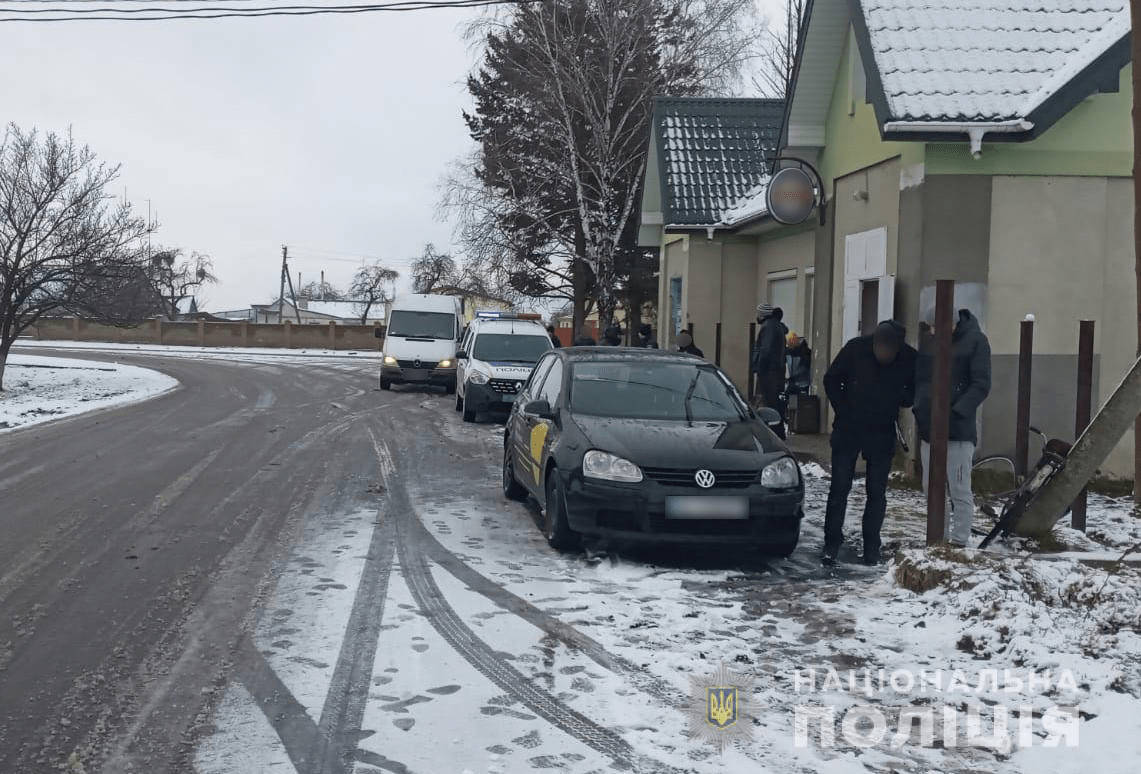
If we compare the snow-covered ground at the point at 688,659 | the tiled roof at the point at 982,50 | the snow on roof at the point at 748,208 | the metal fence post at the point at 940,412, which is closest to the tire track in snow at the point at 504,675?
the snow-covered ground at the point at 688,659

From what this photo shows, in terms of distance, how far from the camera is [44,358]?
41688 mm

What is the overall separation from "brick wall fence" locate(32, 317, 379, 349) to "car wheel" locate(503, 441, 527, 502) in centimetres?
5075

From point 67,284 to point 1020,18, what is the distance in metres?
21.7

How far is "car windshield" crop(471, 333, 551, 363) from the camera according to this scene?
1970 centimetres

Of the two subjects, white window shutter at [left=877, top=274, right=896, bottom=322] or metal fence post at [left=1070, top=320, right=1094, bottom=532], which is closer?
metal fence post at [left=1070, top=320, right=1094, bottom=532]

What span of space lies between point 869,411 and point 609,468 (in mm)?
1859

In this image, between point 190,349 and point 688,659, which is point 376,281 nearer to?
point 190,349

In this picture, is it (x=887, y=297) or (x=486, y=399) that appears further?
(x=486, y=399)

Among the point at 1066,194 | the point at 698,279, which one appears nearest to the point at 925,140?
the point at 1066,194

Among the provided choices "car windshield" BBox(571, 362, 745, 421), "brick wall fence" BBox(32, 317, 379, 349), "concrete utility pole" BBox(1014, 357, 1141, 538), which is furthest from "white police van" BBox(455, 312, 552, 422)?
"brick wall fence" BBox(32, 317, 379, 349)

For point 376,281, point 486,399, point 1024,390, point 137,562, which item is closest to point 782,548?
point 1024,390

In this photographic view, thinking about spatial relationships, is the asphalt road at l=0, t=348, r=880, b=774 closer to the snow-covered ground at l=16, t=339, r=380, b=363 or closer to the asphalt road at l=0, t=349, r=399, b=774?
the asphalt road at l=0, t=349, r=399, b=774

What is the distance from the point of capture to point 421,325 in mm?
26188

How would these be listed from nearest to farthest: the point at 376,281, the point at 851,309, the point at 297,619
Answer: the point at 297,619 < the point at 851,309 < the point at 376,281
